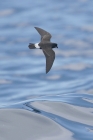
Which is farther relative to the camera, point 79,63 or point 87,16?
point 87,16

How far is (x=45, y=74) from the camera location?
1428 cm

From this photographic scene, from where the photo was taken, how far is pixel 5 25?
1858cm

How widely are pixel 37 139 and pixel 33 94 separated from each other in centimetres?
473

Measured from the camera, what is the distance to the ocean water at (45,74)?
7.57 m

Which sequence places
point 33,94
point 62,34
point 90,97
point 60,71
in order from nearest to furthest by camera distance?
point 90,97 < point 33,94 < point 60,71 < point 62,34

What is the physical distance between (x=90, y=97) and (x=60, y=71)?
530 centimetres

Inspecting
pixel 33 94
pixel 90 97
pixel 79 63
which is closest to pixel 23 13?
pixel 79 63

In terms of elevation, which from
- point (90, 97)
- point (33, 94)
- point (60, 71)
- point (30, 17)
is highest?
point (30, 17)

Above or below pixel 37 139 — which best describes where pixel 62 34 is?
above

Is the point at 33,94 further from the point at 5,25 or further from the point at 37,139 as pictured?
the point at 5,25

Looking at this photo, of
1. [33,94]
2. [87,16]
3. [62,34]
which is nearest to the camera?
[33,94]

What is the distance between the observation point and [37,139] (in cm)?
709

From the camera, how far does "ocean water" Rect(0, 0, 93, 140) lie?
24.8 ft

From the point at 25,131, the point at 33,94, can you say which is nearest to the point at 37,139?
the point at 25,131
